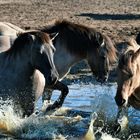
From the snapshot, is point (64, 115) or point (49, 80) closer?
point (49, 80)

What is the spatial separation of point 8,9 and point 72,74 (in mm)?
13450

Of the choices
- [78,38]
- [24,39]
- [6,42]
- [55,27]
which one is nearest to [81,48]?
[78,38]

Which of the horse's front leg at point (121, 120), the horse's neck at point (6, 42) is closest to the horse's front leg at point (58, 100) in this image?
the horse's neck at point (6, 42)

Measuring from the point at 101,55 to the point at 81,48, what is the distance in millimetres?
407

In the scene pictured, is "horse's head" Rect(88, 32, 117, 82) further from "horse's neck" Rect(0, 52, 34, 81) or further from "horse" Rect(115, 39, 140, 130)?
"horse's neck" Rect(0, 52, 34, 81)

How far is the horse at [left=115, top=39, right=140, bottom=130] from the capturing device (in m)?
8.27

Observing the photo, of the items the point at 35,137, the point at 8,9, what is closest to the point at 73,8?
the point at 8,9

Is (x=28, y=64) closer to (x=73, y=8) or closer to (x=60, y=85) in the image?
(x=60, y=85)

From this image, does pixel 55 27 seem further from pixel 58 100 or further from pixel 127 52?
pixel 127 52

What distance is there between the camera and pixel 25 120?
9234 millimetres

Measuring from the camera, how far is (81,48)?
1098 cm

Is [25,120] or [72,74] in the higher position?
[25,120]

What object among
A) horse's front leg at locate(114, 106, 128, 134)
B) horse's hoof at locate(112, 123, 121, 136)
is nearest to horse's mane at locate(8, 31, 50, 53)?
horse's front leg at locate(114, 106, 128, 134)

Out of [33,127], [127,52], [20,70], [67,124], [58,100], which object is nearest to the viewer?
[127,52]
